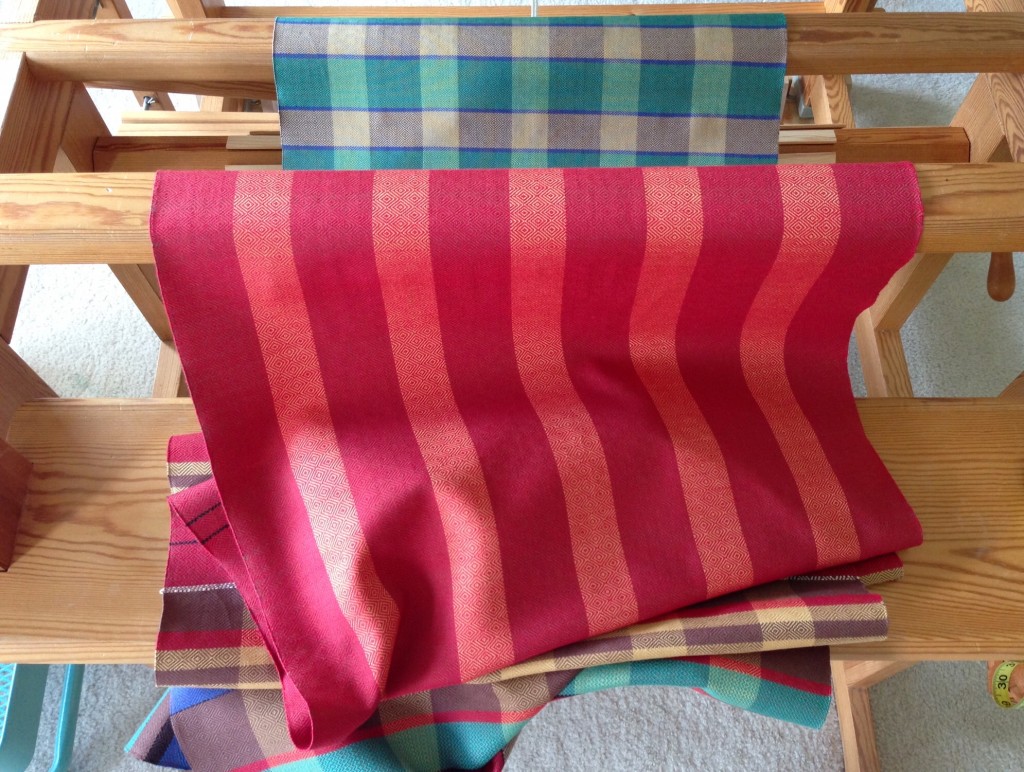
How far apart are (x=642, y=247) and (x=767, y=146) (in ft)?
1.02

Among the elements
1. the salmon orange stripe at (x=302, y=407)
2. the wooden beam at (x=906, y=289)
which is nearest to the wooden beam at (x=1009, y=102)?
the wooden beam at (x=906, y=289)

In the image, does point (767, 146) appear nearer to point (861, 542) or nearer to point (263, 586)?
point (861, 542)

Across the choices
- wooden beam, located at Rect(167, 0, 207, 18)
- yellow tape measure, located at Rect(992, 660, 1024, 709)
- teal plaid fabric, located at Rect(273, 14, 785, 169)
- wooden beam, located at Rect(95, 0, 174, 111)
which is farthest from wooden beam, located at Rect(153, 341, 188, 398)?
yellow tape measure, located at Rect(992, 660, 1024, 709)

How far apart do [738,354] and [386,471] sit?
27 cm

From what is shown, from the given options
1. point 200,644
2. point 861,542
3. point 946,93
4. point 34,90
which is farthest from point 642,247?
point 946,93

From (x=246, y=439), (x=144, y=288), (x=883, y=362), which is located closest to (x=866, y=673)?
(x=883, y=362)

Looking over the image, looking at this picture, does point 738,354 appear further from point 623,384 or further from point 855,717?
point 855,717

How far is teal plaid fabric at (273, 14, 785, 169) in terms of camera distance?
0.64 meters

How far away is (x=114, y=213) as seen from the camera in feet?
1.34

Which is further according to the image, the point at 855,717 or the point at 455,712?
the point at 855,717

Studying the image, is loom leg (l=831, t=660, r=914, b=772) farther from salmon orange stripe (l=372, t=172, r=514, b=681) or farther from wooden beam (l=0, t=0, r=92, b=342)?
wooden beam (l=0, t=0, r=92, b=342)

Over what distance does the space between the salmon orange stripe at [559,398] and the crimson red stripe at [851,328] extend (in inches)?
6.5

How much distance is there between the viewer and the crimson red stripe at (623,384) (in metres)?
0.44

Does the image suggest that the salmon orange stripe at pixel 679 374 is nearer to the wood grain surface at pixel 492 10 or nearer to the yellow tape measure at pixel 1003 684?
the yellow tape measure at pixel 1003 684
